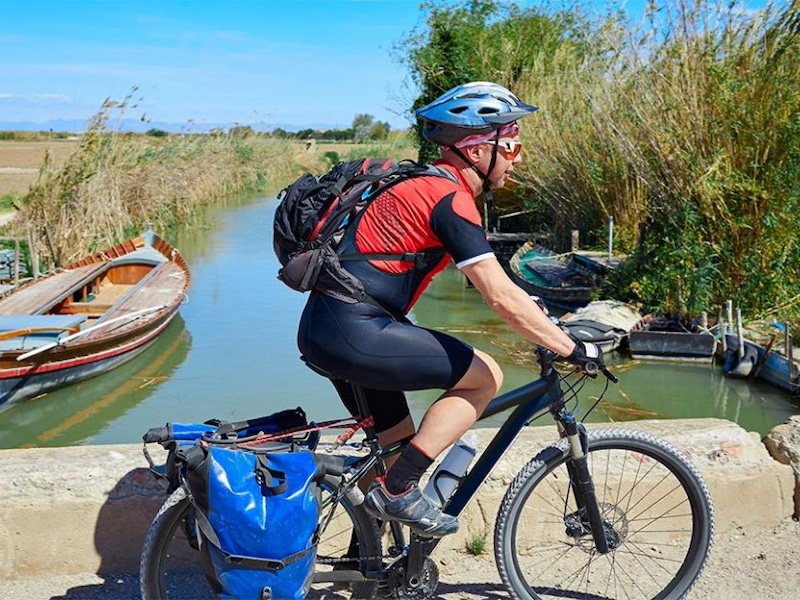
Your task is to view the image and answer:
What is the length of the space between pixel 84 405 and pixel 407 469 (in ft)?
27.6

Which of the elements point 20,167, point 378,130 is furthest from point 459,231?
point 378,130

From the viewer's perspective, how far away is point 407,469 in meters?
2.81

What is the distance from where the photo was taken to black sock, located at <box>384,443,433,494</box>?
9.17ft

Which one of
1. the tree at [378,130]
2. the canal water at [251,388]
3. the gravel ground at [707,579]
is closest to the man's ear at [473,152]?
the gravel ground at [707,579]

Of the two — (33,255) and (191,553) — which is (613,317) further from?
(191,553)

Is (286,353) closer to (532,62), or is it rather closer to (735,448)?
(735,448)

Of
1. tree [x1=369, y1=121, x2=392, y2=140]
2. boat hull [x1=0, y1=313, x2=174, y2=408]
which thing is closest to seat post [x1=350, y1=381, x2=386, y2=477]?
boat hull [x1=0, y1=313, x2=174, y2=408]

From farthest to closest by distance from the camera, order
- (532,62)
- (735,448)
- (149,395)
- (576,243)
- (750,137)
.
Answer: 1. (532,62)
2. (576,243)
3. (750,137)
4. (149,395)
5. (735,448)

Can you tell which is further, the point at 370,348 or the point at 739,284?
the point at 739,284

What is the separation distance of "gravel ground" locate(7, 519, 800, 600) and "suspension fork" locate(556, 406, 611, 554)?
17.3 inches

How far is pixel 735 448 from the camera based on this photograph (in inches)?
147

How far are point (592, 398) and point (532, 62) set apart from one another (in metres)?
16.4

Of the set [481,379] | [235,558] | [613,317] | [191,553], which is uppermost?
[481,379]

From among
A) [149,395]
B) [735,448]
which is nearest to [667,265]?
[149,395]
